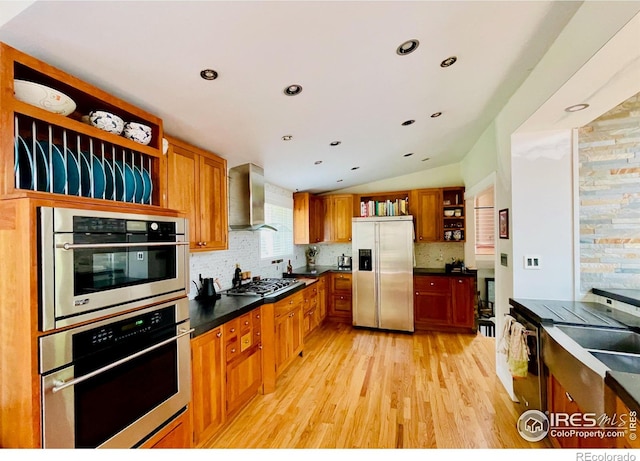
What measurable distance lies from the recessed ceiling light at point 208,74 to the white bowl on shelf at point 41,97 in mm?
618

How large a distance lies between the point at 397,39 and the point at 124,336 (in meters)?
2.03

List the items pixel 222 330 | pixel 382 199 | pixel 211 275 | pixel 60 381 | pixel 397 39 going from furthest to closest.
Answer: pixel 382 199, pixel 211 275, pixel 222 330, pixel 397 39, pixel 60 381

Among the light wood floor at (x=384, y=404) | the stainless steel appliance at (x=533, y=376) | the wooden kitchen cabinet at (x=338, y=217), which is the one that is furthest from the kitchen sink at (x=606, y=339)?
the wooden kitchen cabinet at (x=338, y=217)

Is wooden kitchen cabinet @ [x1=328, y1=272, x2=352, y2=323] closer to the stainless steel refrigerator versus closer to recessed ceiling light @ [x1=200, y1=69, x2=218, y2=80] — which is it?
the stainless steel refrigerator

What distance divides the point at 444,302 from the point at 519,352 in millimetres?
2266

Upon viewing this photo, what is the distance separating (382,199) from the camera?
498cm

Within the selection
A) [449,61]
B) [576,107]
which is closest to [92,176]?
[449,61]

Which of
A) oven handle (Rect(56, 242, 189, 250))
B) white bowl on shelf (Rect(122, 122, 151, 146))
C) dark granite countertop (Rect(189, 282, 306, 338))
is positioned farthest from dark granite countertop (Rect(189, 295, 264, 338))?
white bowl on shelf (Rect(122, 122, 151, 146))

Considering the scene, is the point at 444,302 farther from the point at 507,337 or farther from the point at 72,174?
the point at 72,174

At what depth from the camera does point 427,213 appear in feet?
15.0

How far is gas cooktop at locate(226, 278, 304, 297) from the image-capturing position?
270cm
